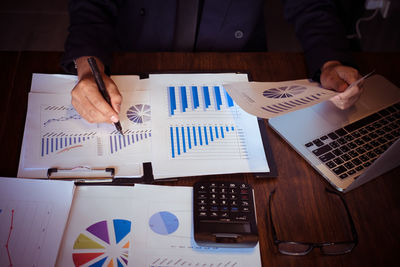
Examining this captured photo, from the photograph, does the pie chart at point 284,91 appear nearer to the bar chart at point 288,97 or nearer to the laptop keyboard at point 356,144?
the bar chart at point 288,97

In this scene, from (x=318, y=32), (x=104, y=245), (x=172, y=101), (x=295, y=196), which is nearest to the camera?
(x=104, y=245)

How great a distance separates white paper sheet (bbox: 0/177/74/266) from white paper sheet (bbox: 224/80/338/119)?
408 mm

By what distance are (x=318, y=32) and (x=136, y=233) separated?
0.76 meters

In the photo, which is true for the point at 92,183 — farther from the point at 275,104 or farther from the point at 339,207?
the point at 339,207

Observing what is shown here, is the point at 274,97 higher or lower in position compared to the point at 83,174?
higher

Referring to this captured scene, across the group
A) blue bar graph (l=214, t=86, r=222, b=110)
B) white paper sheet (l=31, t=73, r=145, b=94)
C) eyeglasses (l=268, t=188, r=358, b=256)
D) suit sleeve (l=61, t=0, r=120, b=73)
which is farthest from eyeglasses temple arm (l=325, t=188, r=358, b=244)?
suit sleeve (l=61, t=0, r=120, b=73)

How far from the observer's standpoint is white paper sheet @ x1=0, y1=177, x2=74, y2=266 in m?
0.56

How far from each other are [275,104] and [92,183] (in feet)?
1.39

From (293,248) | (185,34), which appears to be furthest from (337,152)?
(185,34)

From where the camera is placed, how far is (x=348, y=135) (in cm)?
76

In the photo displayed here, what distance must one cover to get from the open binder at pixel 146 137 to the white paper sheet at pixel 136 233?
45mm

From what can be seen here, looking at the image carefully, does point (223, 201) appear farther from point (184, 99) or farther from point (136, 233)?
Answer: point (184, 99)

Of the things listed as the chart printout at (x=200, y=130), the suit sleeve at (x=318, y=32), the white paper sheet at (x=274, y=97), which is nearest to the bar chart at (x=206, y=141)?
the chart printout at (x=200, y=130)

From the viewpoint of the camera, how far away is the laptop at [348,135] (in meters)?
0.70
